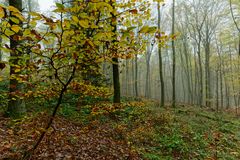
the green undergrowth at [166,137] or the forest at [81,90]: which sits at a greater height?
the forest at [81,90]

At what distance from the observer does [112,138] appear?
23.4 ft

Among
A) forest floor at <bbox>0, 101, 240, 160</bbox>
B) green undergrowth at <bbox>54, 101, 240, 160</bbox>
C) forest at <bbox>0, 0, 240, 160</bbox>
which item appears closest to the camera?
forest at <bbox>0, 0, 240, 160</bbox>

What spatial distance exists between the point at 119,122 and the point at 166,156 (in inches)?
120

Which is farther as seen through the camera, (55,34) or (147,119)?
(147,119)

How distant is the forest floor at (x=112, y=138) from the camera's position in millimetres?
4564

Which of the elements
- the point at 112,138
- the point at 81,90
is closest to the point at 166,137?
the point at 112,138

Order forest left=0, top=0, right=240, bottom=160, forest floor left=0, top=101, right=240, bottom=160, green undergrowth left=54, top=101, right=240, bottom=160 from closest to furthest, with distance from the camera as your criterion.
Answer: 1. forest left=0, top=0, right=240, bottom=160
2. forest floor left=0, top=101, right=240, bottom=160
3. green undergrowth left=54, top=101, right=240, bottom=160

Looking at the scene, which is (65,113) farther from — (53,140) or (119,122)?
(53,140)

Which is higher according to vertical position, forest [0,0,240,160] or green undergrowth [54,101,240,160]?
forest [0,0,240,160]

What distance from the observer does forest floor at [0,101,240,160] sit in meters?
4.56

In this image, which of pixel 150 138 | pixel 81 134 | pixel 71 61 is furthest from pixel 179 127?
pixel 71 61

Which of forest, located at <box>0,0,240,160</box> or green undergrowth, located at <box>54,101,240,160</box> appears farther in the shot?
green undergrowth, located at <box>54,101,240,160</box>

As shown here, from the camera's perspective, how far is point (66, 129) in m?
6.86

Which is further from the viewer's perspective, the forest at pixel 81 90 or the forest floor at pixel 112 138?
the forest floor at pixel 112 138
